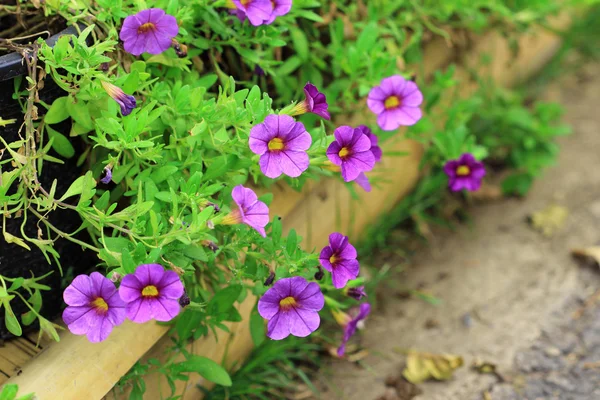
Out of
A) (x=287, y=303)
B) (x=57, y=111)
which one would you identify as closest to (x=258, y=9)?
(x=57, y=111)

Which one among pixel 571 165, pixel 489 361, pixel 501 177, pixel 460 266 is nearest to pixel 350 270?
pixel 489 361

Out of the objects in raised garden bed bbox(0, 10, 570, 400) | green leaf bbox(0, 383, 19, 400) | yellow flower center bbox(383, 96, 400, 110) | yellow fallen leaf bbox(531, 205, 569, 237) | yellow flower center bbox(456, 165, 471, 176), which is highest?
yellow fallen leaf bbox(531, 205, 569, 237)

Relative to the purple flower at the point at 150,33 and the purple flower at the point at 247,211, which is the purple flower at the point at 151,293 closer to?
the purple flower at the point at 247,211

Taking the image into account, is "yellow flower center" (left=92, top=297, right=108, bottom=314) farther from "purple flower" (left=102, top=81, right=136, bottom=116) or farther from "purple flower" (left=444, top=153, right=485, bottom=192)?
"purple flower" (left=444, top=153, right=485, bottom=192)

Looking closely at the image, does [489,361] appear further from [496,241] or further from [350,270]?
[350,270]

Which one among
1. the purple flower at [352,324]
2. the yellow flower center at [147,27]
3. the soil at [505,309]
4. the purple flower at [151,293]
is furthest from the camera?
the soil at [505,309]

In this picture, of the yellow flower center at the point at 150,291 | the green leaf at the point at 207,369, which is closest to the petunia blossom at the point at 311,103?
the yellow flower center at the point at 150,291

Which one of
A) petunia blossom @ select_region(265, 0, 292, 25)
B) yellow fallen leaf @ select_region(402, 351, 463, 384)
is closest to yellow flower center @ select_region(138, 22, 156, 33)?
petunia blossom @ select_region(265, 0, 292, 25)
